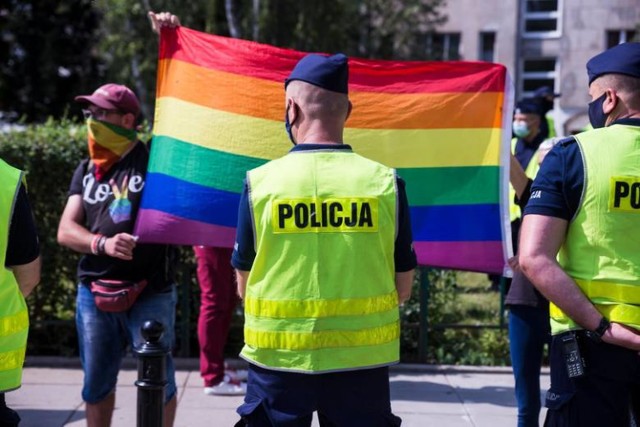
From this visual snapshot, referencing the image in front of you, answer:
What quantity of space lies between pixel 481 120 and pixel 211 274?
7.05 feet

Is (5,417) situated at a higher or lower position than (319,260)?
lower

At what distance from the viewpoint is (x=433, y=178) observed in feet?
15.8

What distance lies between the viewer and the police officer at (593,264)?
2.90 m

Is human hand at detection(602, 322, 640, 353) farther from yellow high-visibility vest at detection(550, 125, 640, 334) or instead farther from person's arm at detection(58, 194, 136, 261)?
person's arm at detection(58, 194, 136, 261)

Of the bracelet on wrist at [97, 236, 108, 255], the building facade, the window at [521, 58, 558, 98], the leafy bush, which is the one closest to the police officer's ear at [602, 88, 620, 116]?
the bracelet on wrist at [97, 236, 108, 255]

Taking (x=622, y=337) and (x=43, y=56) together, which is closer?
(x=622, y=337)

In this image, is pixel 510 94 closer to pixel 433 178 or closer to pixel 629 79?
pixel 433 178

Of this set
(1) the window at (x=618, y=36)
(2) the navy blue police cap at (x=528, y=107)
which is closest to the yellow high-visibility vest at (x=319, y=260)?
(2) the navy blue police cap at (x=528, y=107)

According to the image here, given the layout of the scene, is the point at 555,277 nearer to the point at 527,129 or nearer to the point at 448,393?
the point at 448,393

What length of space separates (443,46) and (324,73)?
2981 cm

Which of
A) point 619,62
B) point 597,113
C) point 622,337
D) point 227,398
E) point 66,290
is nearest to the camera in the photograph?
point 622,337

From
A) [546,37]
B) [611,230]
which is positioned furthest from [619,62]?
[546,37]

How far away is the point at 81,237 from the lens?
169 inches

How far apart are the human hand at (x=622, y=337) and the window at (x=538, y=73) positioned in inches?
1214
